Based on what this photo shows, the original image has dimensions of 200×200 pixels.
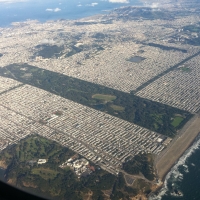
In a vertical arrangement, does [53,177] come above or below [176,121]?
above

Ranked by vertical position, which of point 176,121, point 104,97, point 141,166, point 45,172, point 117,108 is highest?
point 141,166

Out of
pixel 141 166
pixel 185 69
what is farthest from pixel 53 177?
pixel 185 69

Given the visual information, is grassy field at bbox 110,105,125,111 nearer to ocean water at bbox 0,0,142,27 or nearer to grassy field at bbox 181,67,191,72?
grassy field at bbox 181,67,191,72

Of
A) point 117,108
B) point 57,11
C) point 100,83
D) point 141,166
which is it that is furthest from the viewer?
point 57,11

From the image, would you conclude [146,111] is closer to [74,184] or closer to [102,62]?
[74,184]

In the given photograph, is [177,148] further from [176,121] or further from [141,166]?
[176,121]

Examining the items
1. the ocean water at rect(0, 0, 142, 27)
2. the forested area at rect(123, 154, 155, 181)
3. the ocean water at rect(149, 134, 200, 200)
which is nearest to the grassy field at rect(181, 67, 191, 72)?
the ocean water at rect(149, 134, 200, 200)
